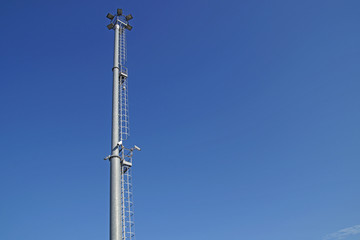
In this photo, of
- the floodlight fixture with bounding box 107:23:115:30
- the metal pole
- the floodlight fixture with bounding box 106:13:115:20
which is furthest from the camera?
the floodlight fixture with bounding box 106:13:115:20

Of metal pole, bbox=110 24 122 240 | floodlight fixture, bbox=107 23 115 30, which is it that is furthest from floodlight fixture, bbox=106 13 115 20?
metal pole, bbox=110 24 122 240

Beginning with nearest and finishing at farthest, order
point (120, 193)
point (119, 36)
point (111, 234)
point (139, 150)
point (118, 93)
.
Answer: point (111, 234) < point (120, 193) < point (139, 150) < point (118, 93) < point (119, 36)

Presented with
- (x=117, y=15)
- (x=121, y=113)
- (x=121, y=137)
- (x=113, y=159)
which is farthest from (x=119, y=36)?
(x=113, y=159)

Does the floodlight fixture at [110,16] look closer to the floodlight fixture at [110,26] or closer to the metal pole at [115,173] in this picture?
the floodlight fixture at [110,26]

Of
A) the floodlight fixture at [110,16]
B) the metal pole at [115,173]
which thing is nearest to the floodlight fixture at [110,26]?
the floodlight fixture at [110,16]

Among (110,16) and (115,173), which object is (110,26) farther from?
(115,173)

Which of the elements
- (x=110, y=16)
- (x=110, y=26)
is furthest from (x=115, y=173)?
(x=110, y=16)

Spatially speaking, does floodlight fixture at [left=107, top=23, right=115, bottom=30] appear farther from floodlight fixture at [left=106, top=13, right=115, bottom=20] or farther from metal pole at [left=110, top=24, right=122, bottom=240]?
metal pole at [left=110, top=24, right=122, bottom=240]

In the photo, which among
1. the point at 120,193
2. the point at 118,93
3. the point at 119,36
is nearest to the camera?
Result: the point at 120,193

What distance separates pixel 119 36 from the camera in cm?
4150

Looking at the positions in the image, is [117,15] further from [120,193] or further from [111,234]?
[111,234]

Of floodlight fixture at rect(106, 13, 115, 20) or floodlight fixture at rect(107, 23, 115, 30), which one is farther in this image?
floodlight fixture at rect(106, 13, 115, 20)

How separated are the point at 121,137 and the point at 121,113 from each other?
347cm

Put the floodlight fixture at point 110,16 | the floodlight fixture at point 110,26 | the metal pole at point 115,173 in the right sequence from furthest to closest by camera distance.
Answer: the floodlight fixture at point 110,16 → the floodlight fixture at point 110,26 → the metal pole at point 115,173
